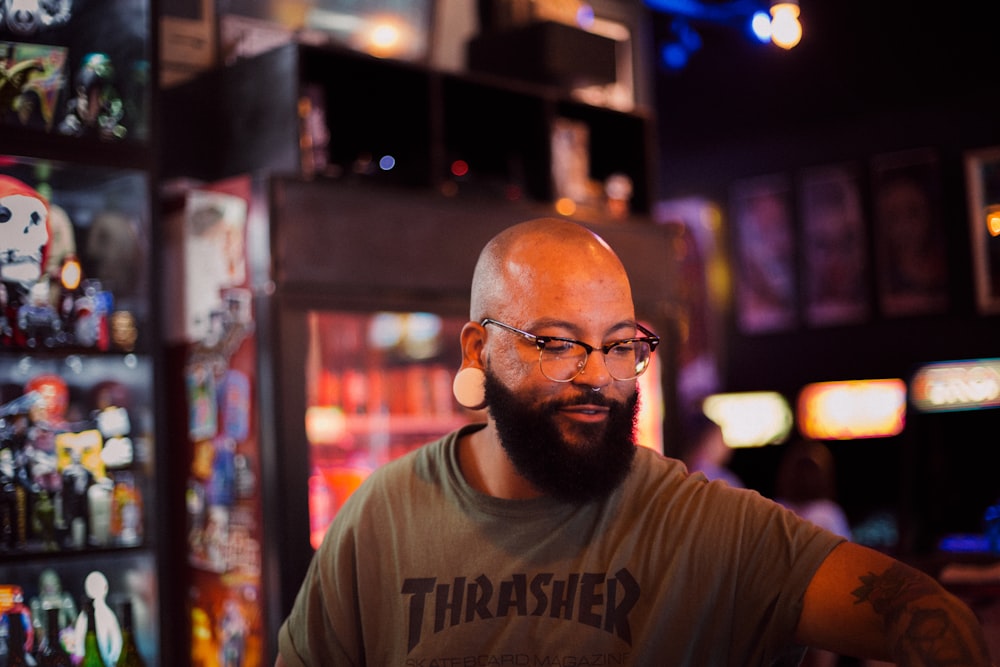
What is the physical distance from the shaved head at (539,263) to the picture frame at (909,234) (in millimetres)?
6864

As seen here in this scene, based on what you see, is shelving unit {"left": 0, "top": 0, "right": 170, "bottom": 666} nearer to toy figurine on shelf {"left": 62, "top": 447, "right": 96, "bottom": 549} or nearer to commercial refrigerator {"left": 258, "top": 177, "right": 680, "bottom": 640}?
toy figurine on shelf {"left": 62, "top": 447, "right": 96, "bottom": 549}

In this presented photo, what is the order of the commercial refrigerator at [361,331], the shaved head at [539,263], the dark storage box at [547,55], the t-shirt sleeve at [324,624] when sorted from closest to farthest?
the shaved head at [539,263]
the t-shirt sleeve at [324,624]
the commercial refrigerator at [361,331]
the dark storage box at [547,55]

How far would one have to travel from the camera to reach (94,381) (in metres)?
3.39

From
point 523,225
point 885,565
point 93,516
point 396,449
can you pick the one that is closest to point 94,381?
point 93,516

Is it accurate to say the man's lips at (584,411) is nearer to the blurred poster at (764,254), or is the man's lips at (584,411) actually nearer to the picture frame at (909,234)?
the picture frame at (909,234)

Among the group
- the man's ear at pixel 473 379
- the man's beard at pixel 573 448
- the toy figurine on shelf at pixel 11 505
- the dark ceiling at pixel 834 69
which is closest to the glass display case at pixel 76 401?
the toy figurine on shelf at pixel 11 505

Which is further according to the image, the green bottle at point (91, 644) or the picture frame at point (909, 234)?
the picture frame at point (909, 234)

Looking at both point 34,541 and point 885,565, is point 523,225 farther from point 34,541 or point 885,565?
point 34,541

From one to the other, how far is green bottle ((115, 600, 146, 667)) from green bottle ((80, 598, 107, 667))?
0.19ft

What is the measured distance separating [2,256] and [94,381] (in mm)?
447

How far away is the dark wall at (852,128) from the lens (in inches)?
310

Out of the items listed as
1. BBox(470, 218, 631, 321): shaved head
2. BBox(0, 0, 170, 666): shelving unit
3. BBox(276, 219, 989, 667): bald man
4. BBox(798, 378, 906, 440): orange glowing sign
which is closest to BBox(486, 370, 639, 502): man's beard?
BBox(276, 219, 989, 667): bald man

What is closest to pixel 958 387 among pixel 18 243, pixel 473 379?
pixel 18 243

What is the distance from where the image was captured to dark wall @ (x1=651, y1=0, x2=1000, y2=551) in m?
7.88
